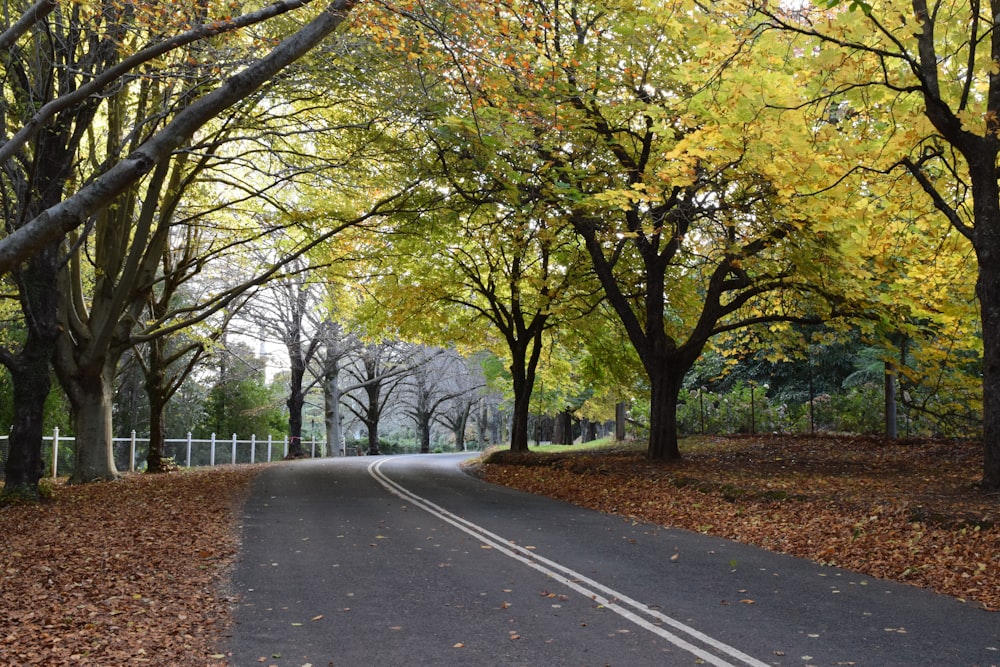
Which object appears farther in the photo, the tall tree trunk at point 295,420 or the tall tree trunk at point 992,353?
the tall tree trunk at point 295,420

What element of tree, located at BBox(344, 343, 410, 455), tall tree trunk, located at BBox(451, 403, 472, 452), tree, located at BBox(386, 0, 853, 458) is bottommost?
tall tree trunk, located at BBox(451, 403, 472, 452)

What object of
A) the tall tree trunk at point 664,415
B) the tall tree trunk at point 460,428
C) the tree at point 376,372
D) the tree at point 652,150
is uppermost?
the tree at point 652,150

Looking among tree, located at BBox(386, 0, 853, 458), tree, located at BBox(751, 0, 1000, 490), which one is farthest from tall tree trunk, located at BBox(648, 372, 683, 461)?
tree, located at BBox(751, 0, 1000, 490)

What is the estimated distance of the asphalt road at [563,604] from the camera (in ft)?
18.0

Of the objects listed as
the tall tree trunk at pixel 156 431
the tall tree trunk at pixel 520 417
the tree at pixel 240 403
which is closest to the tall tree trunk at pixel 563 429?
the tree at pixel 240 403

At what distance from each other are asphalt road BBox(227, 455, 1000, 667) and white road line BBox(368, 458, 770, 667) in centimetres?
2

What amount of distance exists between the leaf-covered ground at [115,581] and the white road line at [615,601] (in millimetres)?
3185

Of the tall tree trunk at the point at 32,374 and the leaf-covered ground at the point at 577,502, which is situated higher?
the tall tree trunk at the point at 32,374

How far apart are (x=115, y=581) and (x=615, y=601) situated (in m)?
4.96

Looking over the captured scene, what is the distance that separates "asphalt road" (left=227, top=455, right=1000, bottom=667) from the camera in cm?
548

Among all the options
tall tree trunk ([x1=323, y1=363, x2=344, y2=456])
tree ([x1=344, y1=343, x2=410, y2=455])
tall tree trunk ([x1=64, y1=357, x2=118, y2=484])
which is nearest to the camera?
tall tree trunk ([x1=64, y1=357, x2=118, y2=484])

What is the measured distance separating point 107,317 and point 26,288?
316cm

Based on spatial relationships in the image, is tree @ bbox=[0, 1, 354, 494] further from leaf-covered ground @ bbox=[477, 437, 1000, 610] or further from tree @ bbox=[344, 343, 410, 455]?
tree @ bbox=[344, 343, 410, 455]

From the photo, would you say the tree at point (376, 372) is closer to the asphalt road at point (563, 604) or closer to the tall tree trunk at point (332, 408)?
the tall tree trunk at point (332, 408)
